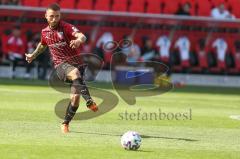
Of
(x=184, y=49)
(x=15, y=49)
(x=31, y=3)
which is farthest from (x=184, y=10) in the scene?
(x=15, y=49)

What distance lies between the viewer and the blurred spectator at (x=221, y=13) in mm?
30714

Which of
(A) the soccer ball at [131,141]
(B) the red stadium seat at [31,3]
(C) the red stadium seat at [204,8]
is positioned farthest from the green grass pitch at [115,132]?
(C) the red stadium seat at [204,8]

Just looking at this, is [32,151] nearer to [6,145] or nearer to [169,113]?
[6,145]

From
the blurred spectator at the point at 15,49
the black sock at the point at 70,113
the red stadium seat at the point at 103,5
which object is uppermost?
the black sock at the point at 70,113

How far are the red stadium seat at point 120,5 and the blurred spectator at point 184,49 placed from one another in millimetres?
2977

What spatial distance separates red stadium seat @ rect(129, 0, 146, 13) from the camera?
3195cm

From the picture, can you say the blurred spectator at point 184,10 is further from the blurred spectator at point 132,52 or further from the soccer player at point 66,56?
the soccer player at point 66,56

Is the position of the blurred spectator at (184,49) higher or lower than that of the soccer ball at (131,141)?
lower

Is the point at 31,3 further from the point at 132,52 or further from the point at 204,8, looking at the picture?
the point at 204,8

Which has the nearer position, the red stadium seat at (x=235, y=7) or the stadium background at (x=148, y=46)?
the stadium background at (x=148, y=46)

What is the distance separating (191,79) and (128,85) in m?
4.69

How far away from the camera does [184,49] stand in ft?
101

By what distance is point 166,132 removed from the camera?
13.5 meters

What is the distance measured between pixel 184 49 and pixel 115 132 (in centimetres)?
1816
